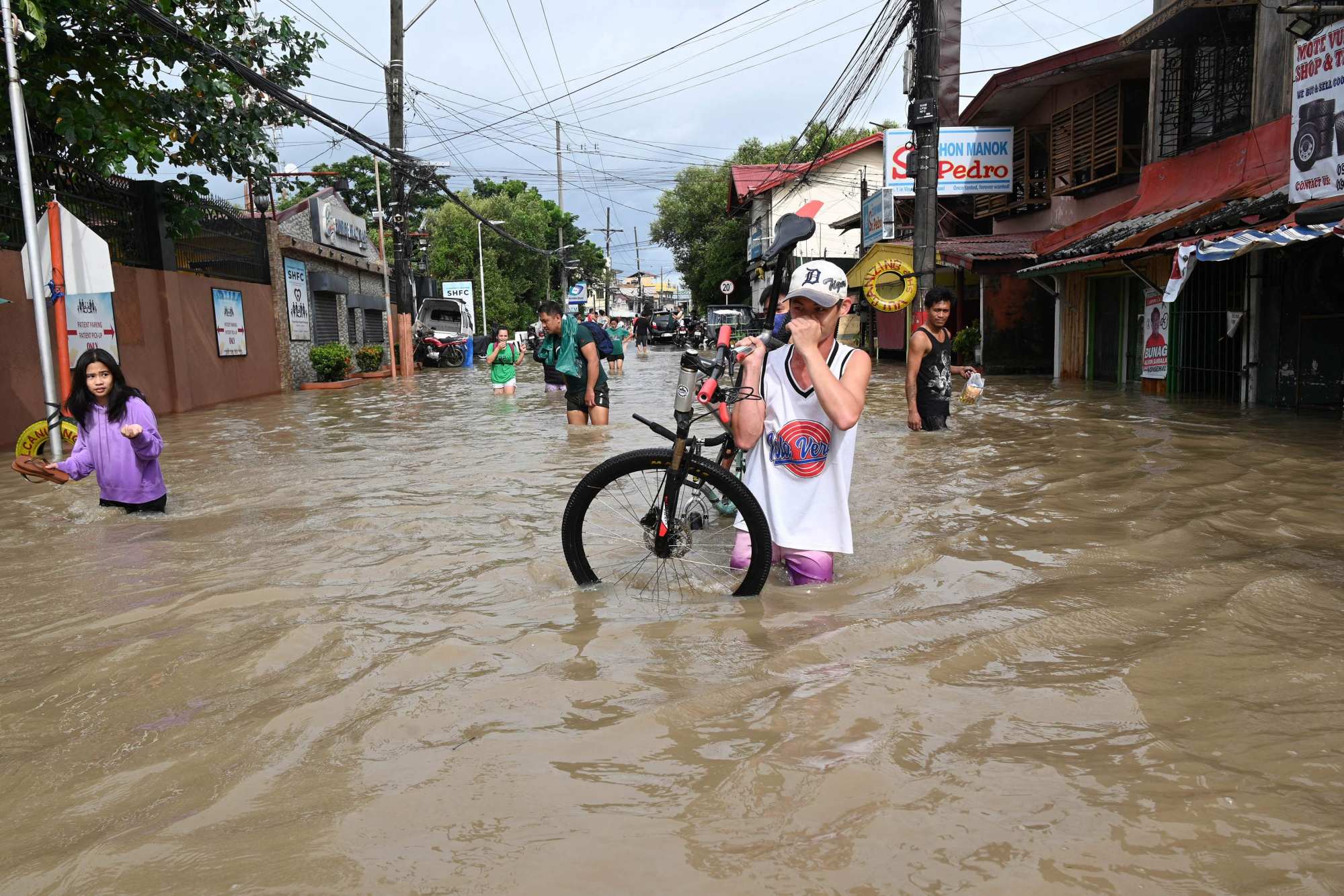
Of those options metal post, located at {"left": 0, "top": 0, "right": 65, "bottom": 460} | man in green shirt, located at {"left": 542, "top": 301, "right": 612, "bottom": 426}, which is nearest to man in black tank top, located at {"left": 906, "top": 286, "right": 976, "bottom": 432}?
man in green shirt, located at {"left": 542, "top": 301, "right": 612, "bottom": 426}

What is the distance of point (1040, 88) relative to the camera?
64.6 feet

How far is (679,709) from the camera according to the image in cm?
319

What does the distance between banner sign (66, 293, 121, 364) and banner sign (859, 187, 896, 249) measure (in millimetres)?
15780

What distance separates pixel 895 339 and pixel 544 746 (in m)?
28.8

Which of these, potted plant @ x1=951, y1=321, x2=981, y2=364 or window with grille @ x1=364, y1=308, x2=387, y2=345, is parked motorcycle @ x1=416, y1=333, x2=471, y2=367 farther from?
potted plant @ x1=951, y1=321, x2=981, y2=364

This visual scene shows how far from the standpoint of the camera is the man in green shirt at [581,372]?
34.3 ft

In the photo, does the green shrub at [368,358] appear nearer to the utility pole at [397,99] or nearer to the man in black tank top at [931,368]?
the utility pole at [397,99]

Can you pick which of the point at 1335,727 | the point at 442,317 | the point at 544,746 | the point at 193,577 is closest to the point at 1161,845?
the point at 1335,727

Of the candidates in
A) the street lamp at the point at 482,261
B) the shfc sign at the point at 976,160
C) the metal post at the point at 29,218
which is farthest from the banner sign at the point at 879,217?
the street lamp at the point at 482,261

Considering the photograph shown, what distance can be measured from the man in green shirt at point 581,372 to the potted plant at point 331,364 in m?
12.0

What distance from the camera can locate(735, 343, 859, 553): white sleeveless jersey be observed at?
4133 mm

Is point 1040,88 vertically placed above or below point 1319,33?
above

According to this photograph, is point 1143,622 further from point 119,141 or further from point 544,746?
point 119,141

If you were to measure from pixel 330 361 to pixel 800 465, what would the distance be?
2007cm
